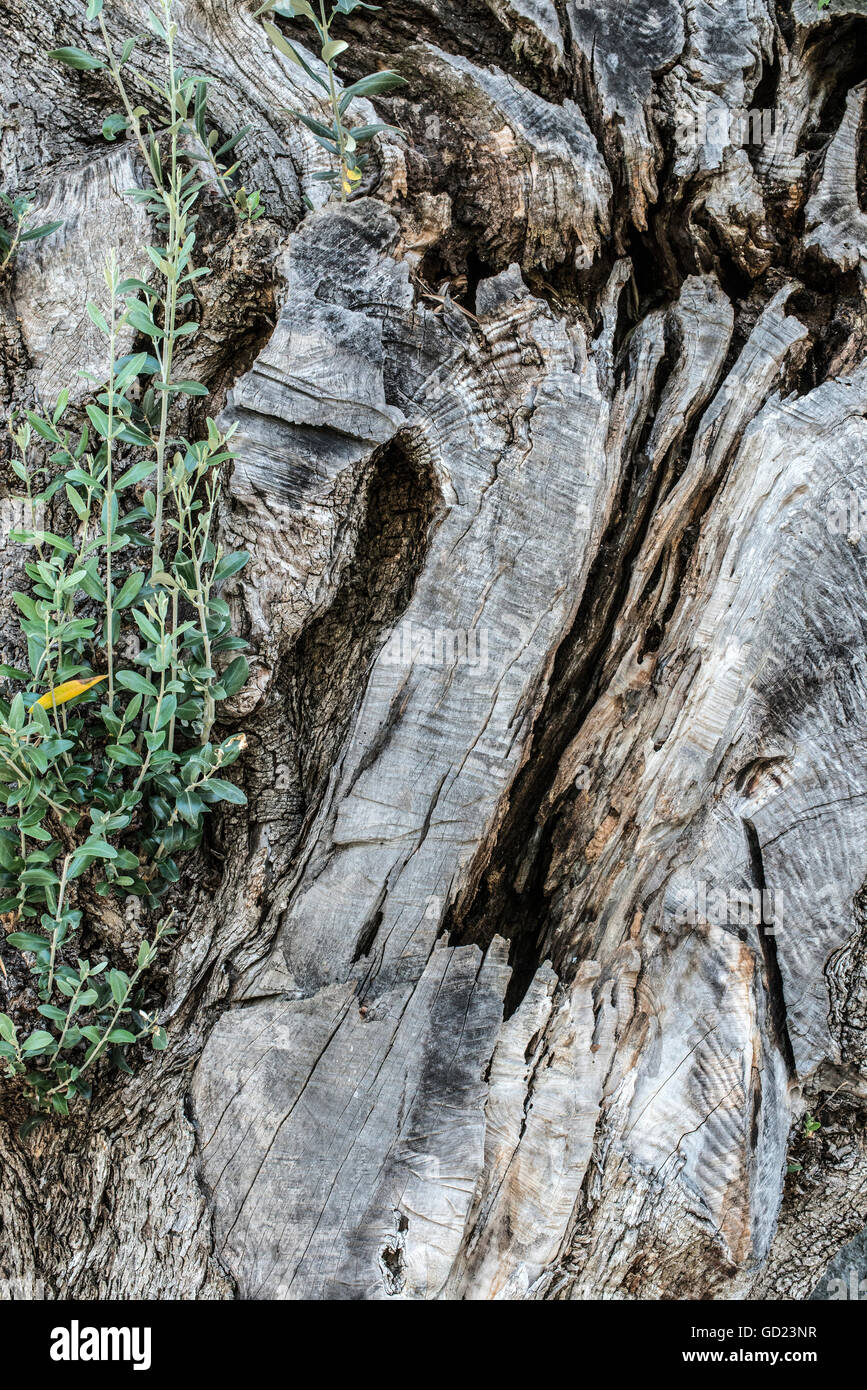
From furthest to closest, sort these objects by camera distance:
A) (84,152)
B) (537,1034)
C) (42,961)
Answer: (84,152) < (537,1034) < (42,961)

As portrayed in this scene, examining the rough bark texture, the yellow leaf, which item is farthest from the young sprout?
the yellow leaf

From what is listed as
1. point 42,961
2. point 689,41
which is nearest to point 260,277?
point 689,41

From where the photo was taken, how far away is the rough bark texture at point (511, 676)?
209 cm

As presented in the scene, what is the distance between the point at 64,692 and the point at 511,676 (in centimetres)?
99

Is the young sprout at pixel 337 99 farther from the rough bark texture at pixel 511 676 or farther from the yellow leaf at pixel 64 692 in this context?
the yellow leaf at pixel 64 692

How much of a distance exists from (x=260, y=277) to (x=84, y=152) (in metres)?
0.59

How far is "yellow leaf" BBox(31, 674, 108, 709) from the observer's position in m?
1.93

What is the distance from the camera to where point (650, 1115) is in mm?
2141

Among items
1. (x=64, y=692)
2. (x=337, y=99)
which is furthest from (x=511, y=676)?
(x=337, y=99)

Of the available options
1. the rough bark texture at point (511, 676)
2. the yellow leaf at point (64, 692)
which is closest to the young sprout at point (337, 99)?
the rough bark texture at point (511, 676)

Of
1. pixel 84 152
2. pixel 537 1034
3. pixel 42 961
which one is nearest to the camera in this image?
pixel 42 961

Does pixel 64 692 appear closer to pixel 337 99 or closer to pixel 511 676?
pixel 511 676

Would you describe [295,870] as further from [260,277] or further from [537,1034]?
[260,277]

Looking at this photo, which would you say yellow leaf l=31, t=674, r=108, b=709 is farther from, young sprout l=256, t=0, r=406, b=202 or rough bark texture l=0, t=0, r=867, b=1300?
young sprout l=256, t=0, r=406, b=202
